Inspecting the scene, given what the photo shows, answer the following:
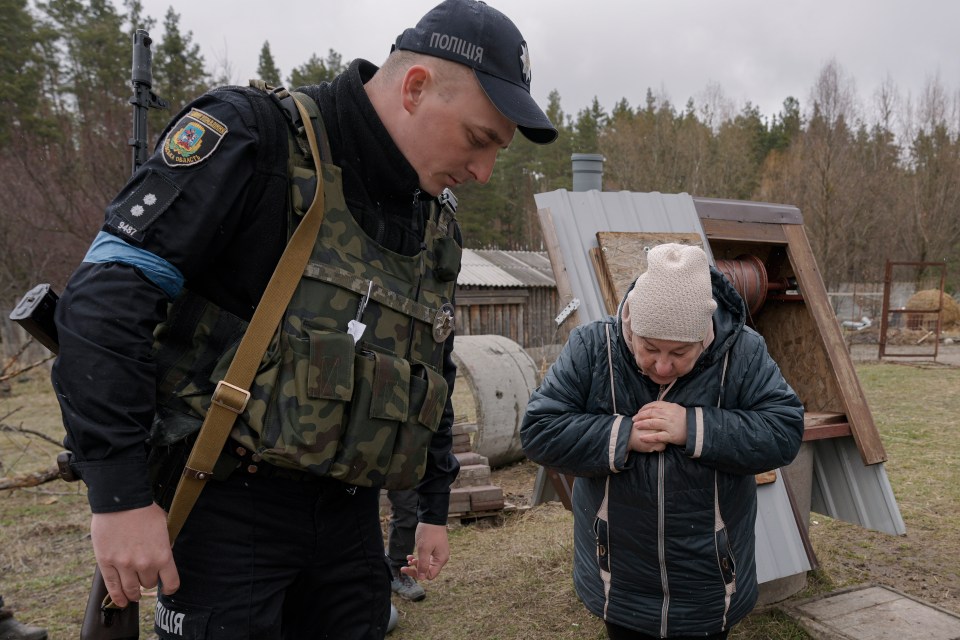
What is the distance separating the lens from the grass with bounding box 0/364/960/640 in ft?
12.2

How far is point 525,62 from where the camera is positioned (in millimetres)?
1704

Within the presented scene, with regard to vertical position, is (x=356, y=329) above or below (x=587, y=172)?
below

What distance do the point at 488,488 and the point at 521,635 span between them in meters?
1.92

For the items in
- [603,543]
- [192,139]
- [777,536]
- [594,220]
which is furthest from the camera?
[594,220]

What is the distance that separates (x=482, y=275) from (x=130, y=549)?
17.0 meters

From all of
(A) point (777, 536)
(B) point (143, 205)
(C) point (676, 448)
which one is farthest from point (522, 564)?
(B) point (143, 205)

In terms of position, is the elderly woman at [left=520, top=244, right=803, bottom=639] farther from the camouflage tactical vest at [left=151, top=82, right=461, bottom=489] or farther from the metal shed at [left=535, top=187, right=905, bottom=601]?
the metal shed at [left=535, top=187, right=905, bottom=601]

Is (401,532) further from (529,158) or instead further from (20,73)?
(529,158)

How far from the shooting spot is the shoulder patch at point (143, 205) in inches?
50.8

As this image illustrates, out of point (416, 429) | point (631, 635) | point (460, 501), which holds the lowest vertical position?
point (460, 501)

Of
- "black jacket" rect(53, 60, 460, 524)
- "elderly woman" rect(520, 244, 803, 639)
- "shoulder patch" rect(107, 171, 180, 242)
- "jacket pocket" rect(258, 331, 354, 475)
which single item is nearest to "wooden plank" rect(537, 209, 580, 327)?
"elderly woman" rect(520, 244, 803, 639)

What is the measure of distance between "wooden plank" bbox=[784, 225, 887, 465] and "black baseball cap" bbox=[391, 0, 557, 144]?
2923 millimetres

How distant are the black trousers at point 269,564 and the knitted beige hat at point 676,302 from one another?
40.7 inches

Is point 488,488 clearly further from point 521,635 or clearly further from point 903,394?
point 903,394
